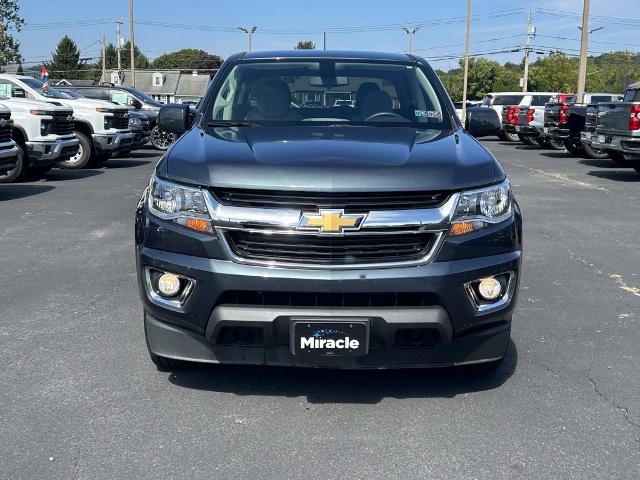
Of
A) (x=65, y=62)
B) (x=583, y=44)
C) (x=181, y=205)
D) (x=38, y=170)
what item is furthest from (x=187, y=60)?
(x=181, y=205)

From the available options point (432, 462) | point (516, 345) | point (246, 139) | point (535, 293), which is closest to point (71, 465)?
point (432, 462)

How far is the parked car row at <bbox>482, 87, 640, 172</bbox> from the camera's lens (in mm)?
14742

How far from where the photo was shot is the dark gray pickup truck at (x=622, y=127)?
1448 centimetres

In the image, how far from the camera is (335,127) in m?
4.49

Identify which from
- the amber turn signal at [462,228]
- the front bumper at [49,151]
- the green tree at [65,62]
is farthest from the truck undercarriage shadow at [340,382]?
the green tree at [65,62]

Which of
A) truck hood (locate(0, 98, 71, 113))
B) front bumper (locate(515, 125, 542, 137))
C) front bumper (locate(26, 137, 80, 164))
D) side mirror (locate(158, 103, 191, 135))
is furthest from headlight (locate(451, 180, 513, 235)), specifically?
front bumper (locate(515, 125, 542, 137))

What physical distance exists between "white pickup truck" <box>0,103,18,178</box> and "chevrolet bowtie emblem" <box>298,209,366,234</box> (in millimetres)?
9145

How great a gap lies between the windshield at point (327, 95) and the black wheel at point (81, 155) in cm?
1191

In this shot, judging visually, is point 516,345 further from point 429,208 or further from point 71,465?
point 71,465

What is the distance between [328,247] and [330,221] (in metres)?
0.12

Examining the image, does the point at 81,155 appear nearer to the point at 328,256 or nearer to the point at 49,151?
the point at 49,151

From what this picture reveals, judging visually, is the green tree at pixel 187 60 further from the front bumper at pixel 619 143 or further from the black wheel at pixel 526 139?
the front bumper at pixel 619 143

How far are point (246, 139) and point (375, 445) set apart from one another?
170 cm

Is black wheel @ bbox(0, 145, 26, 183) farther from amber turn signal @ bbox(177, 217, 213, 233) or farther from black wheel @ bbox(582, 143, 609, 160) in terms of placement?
black wheel @ bbox(582, 143, 609, 160)
